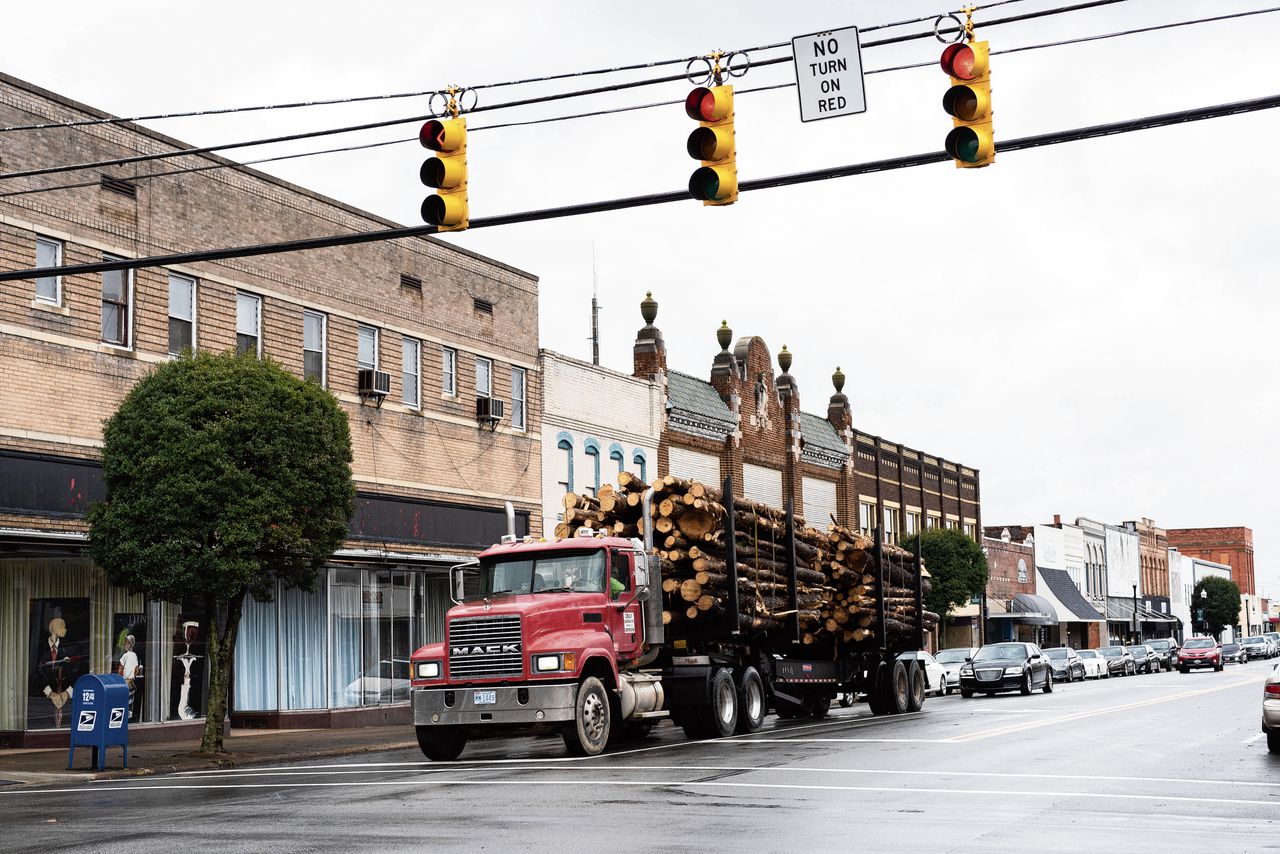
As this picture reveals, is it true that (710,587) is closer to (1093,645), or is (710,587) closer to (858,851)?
(858,851)

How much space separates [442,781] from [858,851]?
7.18m

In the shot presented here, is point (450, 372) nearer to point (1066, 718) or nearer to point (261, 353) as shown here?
point (261, 353)

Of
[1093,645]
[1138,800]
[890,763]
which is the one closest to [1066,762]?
[890,763]

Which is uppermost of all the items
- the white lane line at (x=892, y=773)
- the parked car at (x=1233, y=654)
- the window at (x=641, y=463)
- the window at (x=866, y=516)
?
the window at (x=641, y=463)

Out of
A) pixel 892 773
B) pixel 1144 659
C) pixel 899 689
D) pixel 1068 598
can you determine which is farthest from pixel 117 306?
pixel 1068 598

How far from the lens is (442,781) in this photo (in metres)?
16.5

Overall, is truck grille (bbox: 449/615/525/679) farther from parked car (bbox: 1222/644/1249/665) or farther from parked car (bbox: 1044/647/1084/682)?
parked car (bbox: 1222/644/1249/665)

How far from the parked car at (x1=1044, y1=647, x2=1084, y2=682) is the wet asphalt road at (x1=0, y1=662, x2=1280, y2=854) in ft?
Answer: 106

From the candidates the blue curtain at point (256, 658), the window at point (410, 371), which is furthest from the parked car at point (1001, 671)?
the blue curtain at point (256, 658)

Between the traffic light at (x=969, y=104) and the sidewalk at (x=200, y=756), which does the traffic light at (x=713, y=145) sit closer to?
the traffic light at (x=969, y=104)

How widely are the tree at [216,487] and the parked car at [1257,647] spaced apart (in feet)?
232

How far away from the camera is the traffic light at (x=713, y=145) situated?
12.7 metres

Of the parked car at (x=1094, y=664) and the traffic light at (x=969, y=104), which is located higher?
the traffic light at (x=969, y=104)

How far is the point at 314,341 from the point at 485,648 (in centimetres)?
1278
